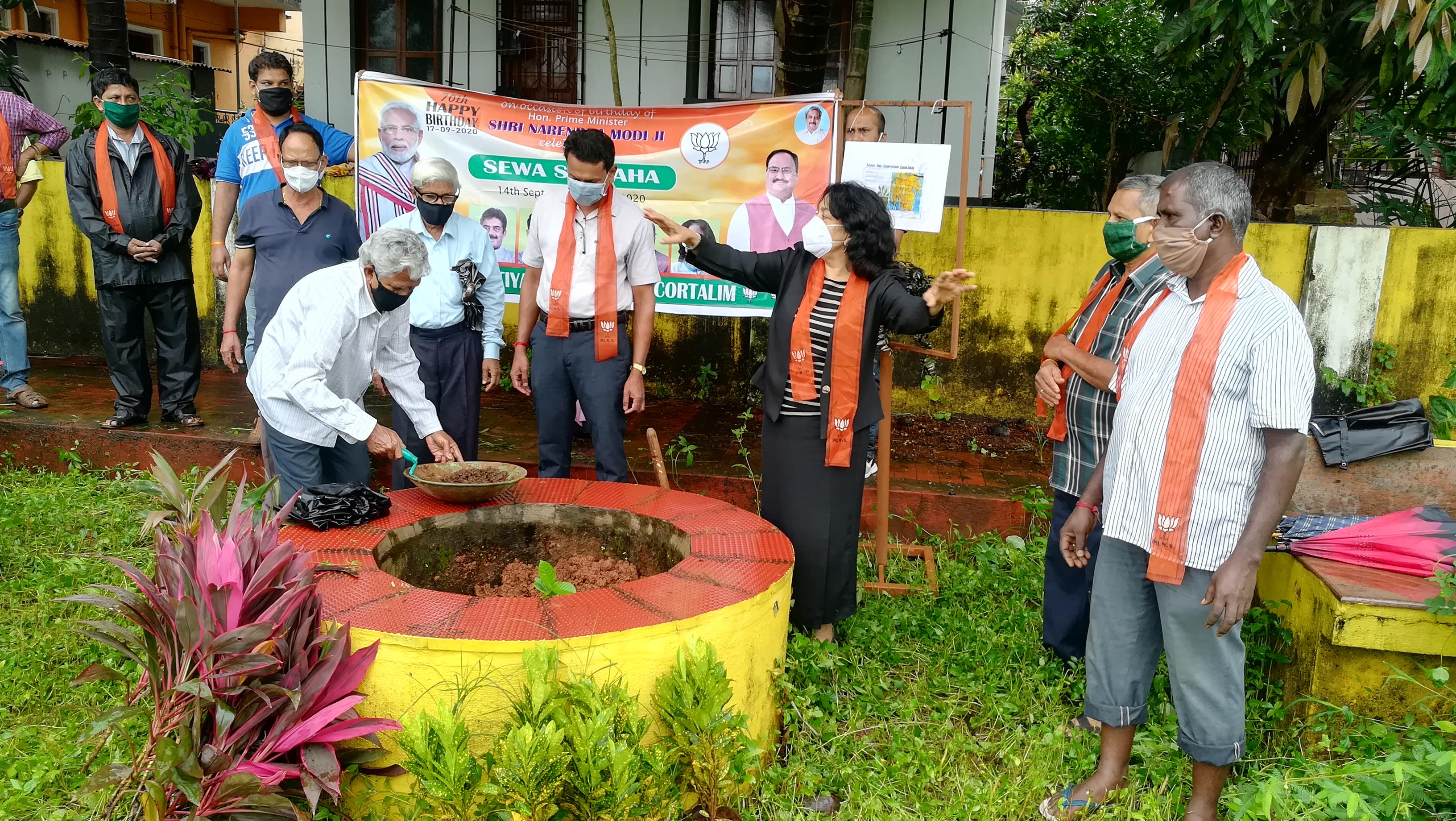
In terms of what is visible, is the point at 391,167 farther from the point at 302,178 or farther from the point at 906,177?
the point at 906,177

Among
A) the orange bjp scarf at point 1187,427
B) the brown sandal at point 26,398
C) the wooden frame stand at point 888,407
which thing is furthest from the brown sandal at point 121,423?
the orange bjp scarf at point 1187,427

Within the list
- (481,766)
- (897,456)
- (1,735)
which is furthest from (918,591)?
(1,735)

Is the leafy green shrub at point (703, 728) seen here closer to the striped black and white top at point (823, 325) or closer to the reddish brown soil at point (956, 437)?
the striped black and white top at point (823, 325)

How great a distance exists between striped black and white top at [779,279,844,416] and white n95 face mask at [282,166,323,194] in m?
2.37

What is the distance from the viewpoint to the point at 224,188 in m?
5.22

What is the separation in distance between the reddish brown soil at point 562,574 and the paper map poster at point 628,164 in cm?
223

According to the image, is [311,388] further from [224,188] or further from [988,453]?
[988,453]

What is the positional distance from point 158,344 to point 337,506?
3.42 meters

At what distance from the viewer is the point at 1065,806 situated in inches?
116

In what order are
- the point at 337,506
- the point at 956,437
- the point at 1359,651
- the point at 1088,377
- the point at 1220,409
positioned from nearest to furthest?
the point at 1220,409 < the point at 1359,651 < the point at 337,506 < the point at 1088,377 < the point at 956,437

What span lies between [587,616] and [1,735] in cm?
190

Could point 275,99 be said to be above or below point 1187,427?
above

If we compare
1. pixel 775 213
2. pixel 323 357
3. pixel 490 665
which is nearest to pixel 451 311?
pixel 323 357

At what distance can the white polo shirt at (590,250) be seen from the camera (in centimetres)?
437
